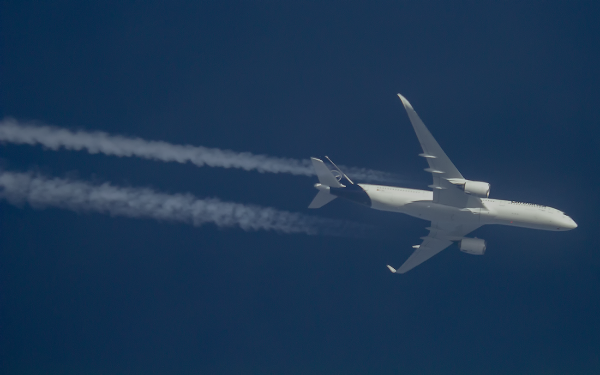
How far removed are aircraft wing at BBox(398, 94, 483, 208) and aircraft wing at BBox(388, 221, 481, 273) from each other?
285 centimetres

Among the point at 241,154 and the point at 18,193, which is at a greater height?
the point at 241,154

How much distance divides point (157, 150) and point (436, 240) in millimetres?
23010

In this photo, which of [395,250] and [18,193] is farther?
[395,250]

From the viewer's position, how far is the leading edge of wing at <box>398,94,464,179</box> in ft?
101

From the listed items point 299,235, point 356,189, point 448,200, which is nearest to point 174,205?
point 299,235

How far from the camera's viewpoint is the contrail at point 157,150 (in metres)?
37.6

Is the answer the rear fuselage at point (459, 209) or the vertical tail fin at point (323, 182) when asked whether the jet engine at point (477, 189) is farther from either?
the vertical tail fin at point (323, 182)

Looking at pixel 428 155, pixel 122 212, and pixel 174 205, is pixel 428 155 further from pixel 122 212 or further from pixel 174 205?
pixel 122 212

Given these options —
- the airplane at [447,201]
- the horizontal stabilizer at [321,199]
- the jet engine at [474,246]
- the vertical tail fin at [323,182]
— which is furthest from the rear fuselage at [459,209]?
the jet engine at [474,246]

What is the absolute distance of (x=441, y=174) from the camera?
33.1 m

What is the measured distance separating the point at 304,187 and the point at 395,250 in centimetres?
894

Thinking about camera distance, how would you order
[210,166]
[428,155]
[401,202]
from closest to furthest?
[428,155] < [401,202] < [210,166]

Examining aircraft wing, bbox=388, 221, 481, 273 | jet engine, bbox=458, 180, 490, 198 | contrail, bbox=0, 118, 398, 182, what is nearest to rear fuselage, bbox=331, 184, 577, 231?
jet engine, bbox=458, 180, 490, 198

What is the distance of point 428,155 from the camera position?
3206cm
